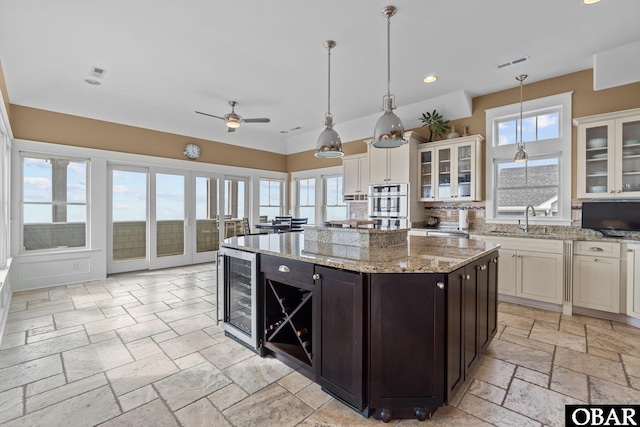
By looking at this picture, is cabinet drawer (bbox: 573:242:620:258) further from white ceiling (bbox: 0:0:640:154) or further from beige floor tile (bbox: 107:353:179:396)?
beige floor tile (bbox: 107:353:179:396)

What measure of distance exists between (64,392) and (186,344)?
0.86 m

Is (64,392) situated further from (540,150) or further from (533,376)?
(540,150)

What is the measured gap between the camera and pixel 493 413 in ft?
5.79

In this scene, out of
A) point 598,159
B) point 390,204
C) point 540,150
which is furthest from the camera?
point 390,204

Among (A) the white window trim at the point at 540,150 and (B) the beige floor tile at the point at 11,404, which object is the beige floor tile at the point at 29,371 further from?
(A) the white window trim at the point at 540,150

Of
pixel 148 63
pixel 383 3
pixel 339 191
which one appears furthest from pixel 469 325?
pixel 339 191

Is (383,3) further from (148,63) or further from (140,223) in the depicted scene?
(140,223)

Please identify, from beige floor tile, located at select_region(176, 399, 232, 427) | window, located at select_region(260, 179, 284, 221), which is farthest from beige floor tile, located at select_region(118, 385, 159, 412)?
window, located at select_region(260, 179, 284, 221)

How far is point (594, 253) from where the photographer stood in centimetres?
329

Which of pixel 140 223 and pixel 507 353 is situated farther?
pixel 140 223

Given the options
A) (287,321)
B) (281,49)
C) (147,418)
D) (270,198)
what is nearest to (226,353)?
(287,321)

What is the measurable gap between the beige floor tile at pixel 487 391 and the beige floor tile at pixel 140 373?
2.15m

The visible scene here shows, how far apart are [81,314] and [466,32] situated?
5.16 meters

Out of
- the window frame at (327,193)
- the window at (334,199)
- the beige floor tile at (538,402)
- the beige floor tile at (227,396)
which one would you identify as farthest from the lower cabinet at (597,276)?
the window frame at (327,193)
